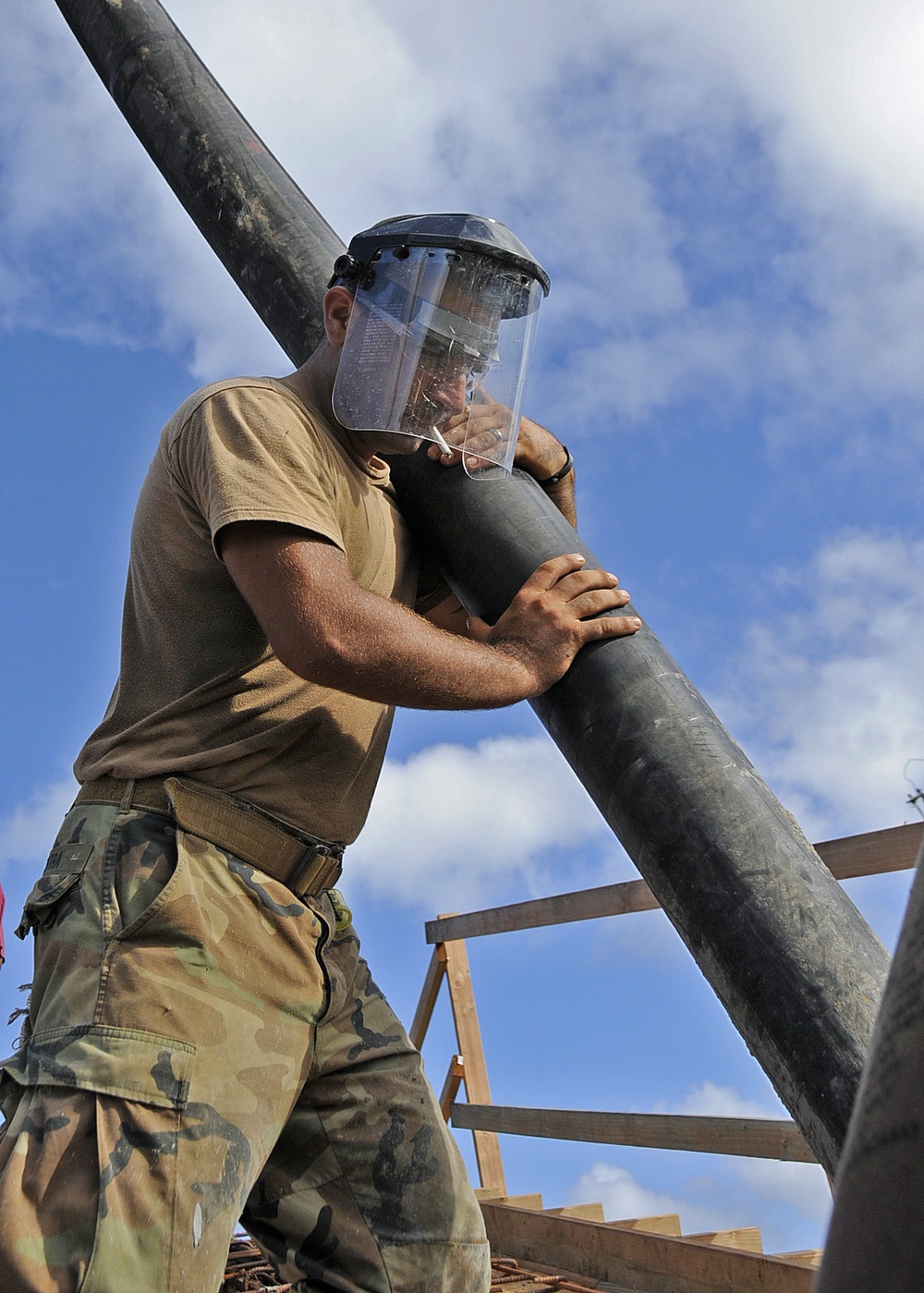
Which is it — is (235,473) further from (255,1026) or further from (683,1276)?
(683,1276)

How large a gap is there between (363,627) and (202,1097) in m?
0.77

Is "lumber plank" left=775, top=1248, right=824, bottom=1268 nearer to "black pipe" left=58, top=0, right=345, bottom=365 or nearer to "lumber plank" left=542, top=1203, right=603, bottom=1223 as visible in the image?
"lumber plank" left=542, top=1203, right=603, bottom=1223

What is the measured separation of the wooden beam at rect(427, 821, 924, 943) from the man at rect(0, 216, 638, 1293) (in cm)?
68

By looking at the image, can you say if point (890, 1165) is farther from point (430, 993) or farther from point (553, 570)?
point (430, 993)

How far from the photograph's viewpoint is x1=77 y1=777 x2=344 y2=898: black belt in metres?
1.90

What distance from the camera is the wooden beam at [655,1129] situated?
3.49 m

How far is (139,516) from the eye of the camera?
2.10 metres

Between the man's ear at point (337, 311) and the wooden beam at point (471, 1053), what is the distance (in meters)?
3.93

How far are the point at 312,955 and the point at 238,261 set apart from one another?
130cm

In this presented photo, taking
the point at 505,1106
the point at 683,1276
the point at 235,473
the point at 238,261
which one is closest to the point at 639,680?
the point at 235,473

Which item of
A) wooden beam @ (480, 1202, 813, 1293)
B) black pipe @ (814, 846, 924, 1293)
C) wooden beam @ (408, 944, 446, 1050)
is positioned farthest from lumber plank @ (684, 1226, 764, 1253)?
black pipe @ (814, 846, 924, 1293)

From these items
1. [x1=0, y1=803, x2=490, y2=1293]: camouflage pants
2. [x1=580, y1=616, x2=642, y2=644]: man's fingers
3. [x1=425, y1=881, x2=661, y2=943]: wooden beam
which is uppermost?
[x1=425, y1=881, x2=661, y2=943]: wooden beam

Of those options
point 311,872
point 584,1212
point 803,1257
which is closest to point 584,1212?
point 584,1212

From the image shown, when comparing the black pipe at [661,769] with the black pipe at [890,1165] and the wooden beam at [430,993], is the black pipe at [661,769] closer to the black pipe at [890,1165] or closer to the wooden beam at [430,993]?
the black pipe at [890,1165]
